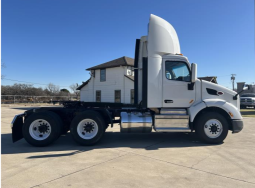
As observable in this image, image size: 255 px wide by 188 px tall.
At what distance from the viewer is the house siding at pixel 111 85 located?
69.1ft

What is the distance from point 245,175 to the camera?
3.83 metres

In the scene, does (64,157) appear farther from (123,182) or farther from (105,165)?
(123,182)

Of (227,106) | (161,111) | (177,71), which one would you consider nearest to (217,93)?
(227,106)

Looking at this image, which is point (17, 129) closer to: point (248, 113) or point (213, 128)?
point (213, 128)

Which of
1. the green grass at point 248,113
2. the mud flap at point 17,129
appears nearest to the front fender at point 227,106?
the mud flap at point 17,129

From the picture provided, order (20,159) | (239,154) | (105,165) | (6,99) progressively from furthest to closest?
(6,99) → (239,154) → (20,159) → (105,165)

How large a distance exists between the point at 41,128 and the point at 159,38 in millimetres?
4888

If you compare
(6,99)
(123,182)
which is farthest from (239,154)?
(6,99)

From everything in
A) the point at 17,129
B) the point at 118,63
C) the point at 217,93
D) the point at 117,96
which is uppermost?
the point at 118,63

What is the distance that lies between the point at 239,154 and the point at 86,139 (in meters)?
4.47

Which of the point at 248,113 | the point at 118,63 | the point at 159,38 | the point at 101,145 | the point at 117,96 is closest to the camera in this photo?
the point at 101,145

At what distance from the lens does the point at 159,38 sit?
6457mm

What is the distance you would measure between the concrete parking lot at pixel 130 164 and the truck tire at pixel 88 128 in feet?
0.98

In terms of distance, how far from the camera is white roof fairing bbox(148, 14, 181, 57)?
6395 millimetres
